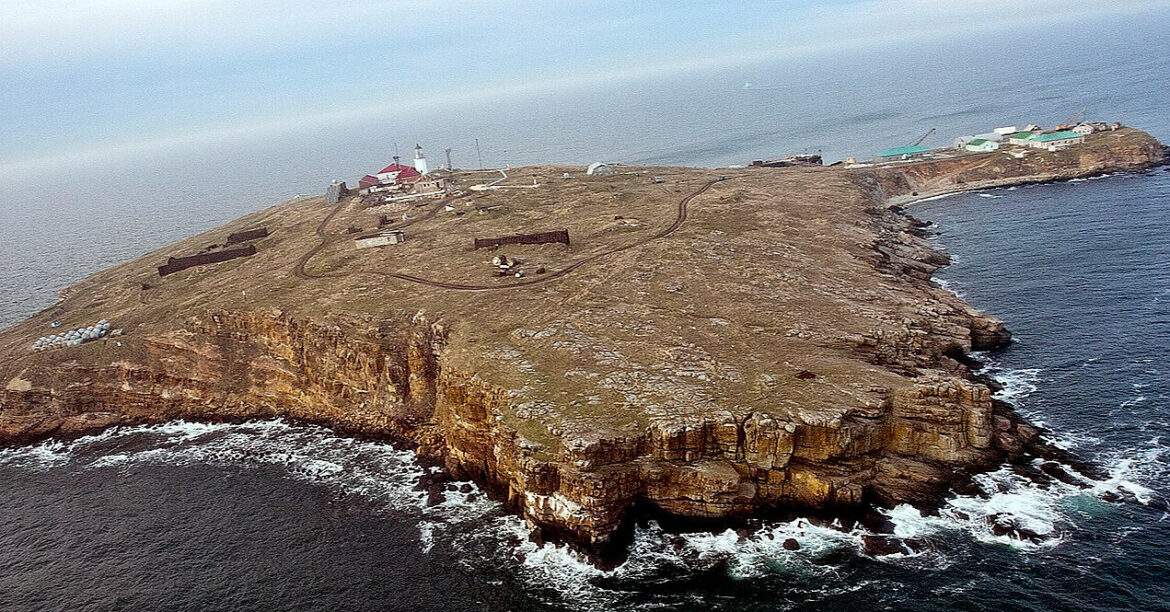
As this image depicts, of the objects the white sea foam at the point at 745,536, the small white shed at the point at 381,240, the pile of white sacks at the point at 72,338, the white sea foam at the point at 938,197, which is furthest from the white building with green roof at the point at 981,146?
the pile of white sacks at the point at 72,338

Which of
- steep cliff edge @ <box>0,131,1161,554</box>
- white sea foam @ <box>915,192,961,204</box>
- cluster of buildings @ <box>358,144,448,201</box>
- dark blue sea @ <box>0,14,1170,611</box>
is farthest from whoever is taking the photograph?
white sea foam @ <box>915,192,961,204</box>

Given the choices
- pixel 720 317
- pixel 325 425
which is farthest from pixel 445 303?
pixel 720 317

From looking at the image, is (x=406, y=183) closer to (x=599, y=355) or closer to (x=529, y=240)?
(x=529, y=240)

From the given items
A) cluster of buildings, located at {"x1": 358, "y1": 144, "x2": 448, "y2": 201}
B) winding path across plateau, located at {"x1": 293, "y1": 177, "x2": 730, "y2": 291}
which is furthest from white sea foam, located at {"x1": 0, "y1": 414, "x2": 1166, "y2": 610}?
cluster of buildings, located at {"x1": 358, "y1": 144, "x2": 448, "y2": 201}

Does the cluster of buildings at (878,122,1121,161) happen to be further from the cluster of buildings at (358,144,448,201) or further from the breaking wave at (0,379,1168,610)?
the breaking wave at (0,379,1168,610)

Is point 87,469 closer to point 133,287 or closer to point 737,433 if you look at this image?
point 133,287
